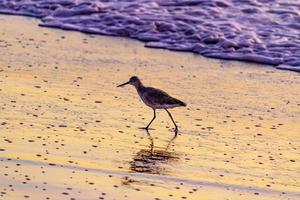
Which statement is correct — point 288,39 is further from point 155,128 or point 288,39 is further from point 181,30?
point 155,128

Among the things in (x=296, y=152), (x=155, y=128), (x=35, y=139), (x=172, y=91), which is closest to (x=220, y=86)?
(x=172, y=91)

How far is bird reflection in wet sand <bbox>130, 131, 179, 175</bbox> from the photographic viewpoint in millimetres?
7418

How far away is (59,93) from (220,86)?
179 cm

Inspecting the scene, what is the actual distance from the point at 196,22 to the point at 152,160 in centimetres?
583

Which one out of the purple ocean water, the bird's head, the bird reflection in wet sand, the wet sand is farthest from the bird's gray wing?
the purple ocean water

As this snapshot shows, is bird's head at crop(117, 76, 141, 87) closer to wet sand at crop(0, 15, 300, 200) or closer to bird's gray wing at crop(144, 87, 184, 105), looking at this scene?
wet sand at crop(0, 15, 300, 200)

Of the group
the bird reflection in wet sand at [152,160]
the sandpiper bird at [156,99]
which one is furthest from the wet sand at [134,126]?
the sandpiper bird at [156,99]

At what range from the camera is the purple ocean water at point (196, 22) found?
12141mm

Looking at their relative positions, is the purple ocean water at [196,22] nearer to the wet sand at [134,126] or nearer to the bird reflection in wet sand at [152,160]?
the wet sand at [134,126]

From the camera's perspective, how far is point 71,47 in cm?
1181

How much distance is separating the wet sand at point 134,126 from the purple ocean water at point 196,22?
0.46 m

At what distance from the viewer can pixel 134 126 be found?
867 centimetres

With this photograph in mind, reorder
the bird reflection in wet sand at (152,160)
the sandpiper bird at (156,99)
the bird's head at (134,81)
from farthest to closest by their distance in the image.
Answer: the bird's head at (134,81) < the sandpiper bird at (156,99) < the bird reflection in wet sand at (152,160)

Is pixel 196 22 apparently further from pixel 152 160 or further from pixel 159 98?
pixel 152 160
